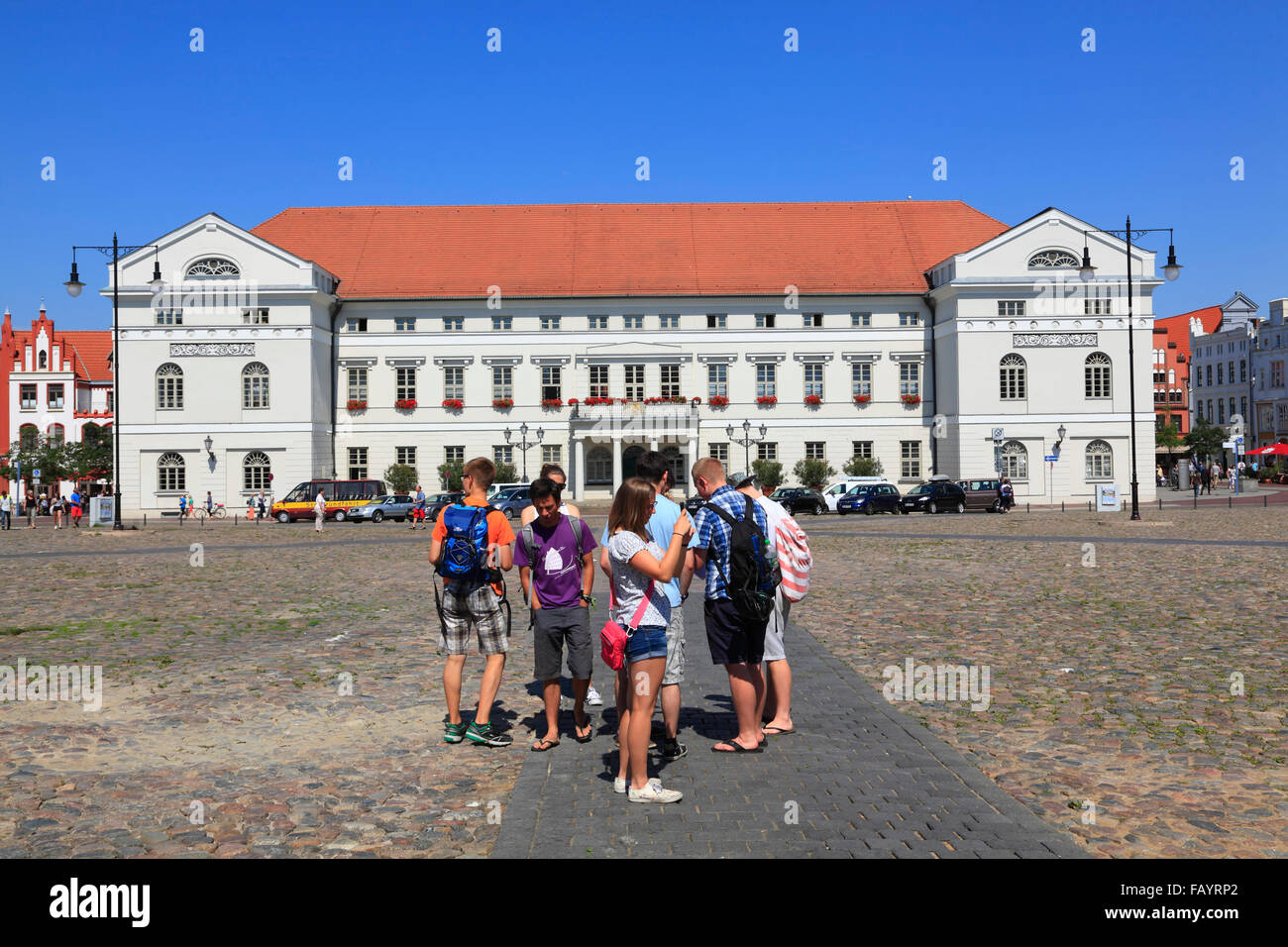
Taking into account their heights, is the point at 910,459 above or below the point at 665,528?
above

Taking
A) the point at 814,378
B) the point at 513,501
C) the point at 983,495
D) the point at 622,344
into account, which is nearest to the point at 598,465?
the point at 622,344

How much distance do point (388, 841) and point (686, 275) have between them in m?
54.2

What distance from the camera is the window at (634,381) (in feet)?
191

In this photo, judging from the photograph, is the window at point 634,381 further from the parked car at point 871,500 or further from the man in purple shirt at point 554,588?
the man in purple shirt at point 554,588

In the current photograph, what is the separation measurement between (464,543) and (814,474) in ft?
162

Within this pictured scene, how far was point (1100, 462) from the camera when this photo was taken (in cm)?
5531

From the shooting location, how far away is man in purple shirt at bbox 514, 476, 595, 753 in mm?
7695

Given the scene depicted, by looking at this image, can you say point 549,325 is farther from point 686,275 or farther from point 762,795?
point 762,795

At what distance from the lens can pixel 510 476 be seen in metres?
55.8

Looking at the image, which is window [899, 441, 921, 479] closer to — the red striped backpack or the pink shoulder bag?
the red striped backpack

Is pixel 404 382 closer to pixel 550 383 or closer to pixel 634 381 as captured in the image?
pixel 550 383

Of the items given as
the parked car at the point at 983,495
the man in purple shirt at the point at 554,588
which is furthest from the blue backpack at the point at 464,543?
the parked car at the point at 983,495

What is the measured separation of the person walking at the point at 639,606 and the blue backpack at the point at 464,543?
1.39 m

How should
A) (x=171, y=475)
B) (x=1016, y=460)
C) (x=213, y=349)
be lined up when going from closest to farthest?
1. (x=213, y=349)
2. (x=171, y=475)
3. (x=1016, y=460)
